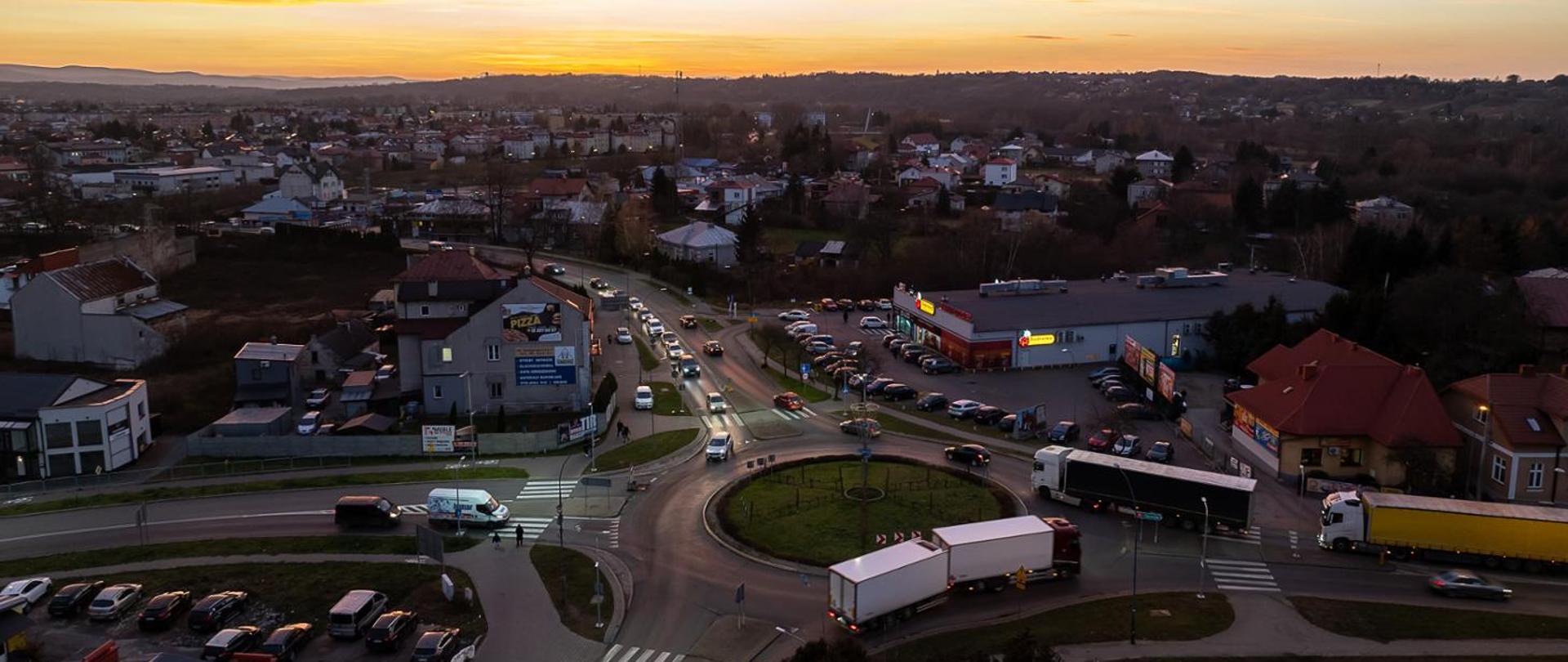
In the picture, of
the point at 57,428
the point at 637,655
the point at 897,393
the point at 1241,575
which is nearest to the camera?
the point at 637,655

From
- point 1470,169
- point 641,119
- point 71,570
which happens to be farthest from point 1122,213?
point 641,119

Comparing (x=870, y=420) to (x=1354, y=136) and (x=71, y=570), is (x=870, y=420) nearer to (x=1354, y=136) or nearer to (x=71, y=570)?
(x=71, y=570)

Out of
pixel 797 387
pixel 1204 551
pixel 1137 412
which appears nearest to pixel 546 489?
pixel 797 387

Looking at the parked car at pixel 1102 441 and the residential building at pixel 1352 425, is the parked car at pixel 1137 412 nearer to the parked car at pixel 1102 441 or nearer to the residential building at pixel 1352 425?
the parked car at pixel 1102 441

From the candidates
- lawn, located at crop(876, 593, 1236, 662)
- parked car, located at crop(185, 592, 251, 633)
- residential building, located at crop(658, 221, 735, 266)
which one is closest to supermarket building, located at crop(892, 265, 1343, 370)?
residential building, located at crop(658, 221, 735, 266)

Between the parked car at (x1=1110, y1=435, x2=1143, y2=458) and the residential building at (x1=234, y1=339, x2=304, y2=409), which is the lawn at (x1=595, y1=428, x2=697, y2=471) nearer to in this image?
the parked car at (x1=1110, y1=435, x2=1143, y2=458)

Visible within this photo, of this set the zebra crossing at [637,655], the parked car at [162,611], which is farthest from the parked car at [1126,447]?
the parked car at [162,611]

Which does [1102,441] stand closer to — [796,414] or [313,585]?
[796,414]
